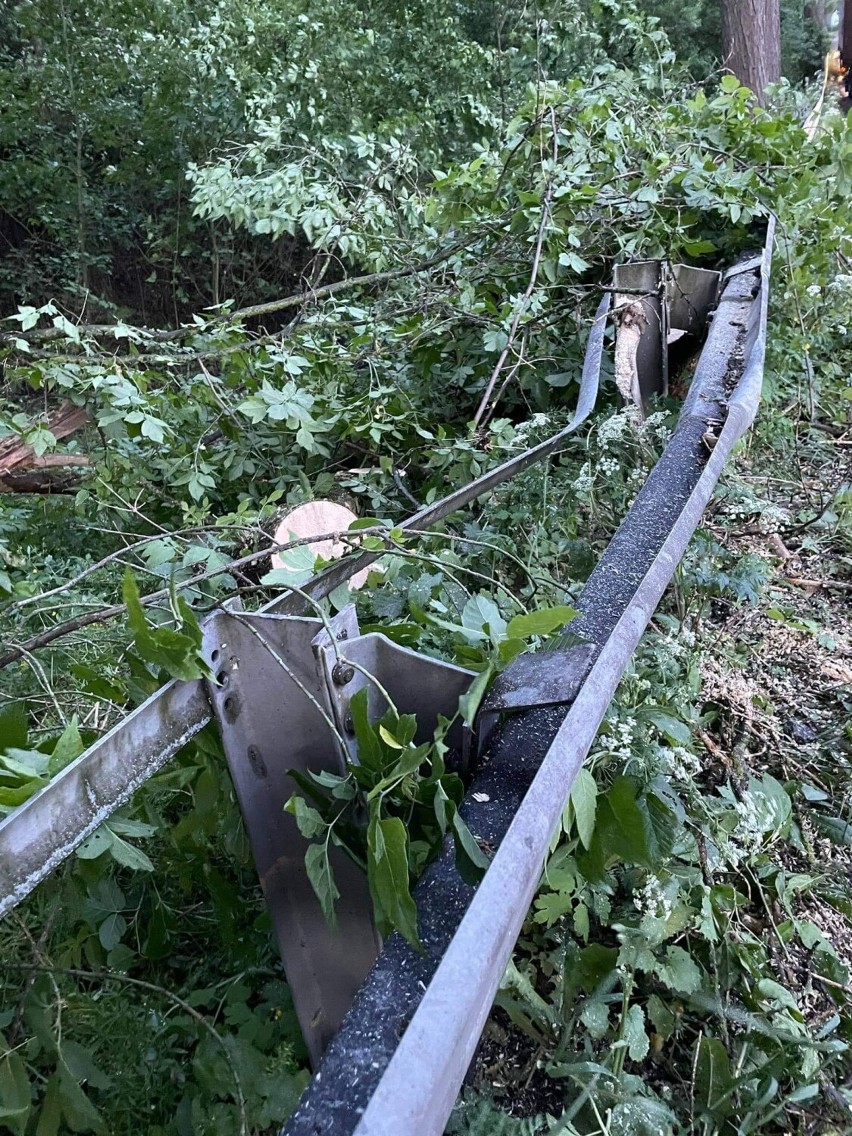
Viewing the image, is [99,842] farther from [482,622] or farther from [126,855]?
[482,622]

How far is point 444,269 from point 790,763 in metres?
3.25

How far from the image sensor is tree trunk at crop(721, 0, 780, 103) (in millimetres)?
8539

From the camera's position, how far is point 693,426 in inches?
78.7

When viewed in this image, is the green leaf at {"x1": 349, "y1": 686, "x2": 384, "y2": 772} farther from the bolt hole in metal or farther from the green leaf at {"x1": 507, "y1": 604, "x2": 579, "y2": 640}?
the green leaf at {"x1": 507, "y1": 604, "x2": 579, "y2": 640}

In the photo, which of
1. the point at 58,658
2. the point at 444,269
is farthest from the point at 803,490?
the point at 58,658

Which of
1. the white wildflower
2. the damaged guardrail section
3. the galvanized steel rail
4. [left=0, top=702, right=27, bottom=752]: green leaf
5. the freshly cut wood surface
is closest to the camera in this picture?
the damaged guardrail section

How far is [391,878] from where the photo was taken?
2.97 feet

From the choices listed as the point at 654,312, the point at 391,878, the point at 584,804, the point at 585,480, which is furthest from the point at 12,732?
the point at 654,312

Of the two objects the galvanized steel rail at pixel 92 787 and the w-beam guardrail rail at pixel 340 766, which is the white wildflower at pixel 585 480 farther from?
the galvanized steel rail at pixel 92 787

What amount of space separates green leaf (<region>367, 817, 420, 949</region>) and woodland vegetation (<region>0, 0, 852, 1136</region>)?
1 centimetres

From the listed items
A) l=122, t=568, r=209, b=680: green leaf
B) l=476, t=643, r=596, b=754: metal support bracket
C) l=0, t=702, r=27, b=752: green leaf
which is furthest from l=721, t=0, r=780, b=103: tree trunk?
l=0, t=702, r=27, b=752: green leaf

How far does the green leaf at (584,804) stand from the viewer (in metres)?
1.31

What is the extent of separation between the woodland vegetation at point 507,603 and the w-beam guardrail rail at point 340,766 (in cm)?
8

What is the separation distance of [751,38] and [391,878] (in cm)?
1069
